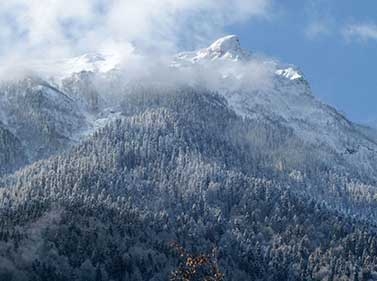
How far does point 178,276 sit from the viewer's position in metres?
105

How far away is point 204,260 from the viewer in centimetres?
9088

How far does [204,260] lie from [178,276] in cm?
1515

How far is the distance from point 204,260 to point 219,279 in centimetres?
564

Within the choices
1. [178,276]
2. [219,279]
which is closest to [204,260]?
[219,279]

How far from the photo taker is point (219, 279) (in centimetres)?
9538

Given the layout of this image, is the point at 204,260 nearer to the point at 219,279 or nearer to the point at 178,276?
the point at 219,279

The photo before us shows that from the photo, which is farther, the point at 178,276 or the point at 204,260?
the point at 178,276

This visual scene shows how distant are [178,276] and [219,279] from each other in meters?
11.0

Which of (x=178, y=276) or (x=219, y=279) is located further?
(x=178, y=276)
